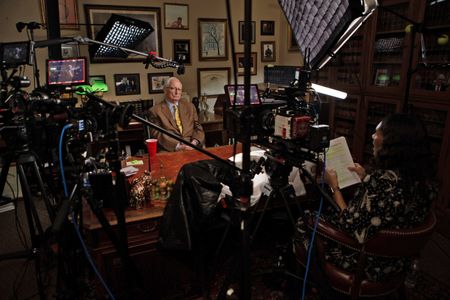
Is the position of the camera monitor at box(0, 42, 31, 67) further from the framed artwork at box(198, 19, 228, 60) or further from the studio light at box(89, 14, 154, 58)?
the framed artwork at box(198, 19, 228, 60)

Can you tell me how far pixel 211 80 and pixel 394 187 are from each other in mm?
3192

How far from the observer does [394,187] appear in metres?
1.22

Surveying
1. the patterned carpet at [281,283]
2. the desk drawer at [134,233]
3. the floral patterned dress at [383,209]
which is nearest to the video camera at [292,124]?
the floral patterned dress at [383,209]

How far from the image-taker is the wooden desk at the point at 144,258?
1.48m

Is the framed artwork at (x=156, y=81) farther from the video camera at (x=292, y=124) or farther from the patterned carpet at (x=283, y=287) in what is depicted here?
the video camera at (x=292, y=124)

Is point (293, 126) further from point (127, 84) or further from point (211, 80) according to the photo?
point (211, 80)

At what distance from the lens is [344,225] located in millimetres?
1321

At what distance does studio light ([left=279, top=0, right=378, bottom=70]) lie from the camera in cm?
97

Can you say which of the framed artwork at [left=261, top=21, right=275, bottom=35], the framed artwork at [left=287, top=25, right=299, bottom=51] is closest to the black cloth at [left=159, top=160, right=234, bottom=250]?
the framed artwork at [left=287, top=25, right=299, bottom=51]

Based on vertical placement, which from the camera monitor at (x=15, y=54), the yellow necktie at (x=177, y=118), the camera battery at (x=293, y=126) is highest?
the camera monitor at (x=15, y=54)

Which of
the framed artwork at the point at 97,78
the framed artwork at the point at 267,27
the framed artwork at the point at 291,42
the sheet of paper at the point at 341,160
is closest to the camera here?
the sheet of paper at the point at 341,160

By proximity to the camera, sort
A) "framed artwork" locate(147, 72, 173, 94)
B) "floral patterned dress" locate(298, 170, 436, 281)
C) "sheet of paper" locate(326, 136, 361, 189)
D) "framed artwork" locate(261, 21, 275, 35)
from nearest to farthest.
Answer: "floral patterned dress" locate(298, 170, 436, 281) < "sheet of paper" locate(326, 136, 361, 189) < "framed artwork" locate(147, 72, 173, 94) < "framed artwork" locate(261, 21, 275, 35)

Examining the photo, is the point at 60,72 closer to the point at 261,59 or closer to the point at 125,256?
the point at 125,256

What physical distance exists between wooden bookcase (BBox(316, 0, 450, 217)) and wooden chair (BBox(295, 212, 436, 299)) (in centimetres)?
149
